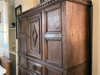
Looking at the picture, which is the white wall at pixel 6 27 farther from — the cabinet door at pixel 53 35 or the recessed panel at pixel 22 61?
the cabinet door at pixel 53 35

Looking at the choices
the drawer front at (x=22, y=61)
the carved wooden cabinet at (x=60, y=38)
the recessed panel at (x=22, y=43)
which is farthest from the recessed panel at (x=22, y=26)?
the drawer front at (x=22, y=61)

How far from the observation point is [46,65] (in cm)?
119

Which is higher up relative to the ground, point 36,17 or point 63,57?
point 36,17

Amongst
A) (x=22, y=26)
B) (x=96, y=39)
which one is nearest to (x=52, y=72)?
(x=96, y=39)

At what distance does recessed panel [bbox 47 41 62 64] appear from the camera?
3.41 feet

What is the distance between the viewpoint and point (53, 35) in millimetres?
1084

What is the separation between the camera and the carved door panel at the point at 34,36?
1.33m

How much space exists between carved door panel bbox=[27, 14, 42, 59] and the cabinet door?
0.45 feet

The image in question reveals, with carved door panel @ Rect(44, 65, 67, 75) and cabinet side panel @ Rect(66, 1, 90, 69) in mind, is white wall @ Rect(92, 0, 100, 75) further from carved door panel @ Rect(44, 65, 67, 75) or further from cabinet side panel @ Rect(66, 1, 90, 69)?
carved door panel @ Rect(44, 65, 67, 75)

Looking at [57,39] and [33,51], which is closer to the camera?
[57,39]

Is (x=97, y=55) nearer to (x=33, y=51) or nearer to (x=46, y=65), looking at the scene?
(x=46, y=65)

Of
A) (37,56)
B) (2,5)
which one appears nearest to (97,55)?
(37,56)

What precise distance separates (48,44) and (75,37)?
0.35 metres

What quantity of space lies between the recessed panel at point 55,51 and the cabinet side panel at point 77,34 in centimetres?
12
